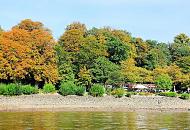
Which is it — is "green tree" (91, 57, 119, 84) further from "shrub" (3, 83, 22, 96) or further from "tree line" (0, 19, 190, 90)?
"shrub" (3, 83, 22, 96)

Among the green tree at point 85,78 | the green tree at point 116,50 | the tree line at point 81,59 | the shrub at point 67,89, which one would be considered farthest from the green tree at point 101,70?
the shrub at point 67,89

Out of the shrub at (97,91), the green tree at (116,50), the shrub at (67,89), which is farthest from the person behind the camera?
the green tree at (116,50)

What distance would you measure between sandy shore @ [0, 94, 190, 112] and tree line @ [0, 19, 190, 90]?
9.25 metres

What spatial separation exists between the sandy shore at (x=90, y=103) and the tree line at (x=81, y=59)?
364 inches

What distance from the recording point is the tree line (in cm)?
8581

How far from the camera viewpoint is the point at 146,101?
80812 millimetres

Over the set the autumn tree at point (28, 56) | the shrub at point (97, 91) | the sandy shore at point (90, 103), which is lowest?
the sandy shore at point (90, 103)

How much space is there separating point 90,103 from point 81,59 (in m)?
19.5

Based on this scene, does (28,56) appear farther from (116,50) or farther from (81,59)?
(116,50)

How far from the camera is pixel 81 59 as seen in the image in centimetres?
9581

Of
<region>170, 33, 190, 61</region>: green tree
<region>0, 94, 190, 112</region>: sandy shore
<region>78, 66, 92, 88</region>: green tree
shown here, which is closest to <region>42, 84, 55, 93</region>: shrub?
<region>0, 94, 190, 112</region>: sandy shore

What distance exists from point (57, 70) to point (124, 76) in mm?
16097

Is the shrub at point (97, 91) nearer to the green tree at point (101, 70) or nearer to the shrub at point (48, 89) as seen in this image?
the shrub at point (48, 89)

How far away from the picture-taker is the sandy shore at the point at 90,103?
72.9 meters
